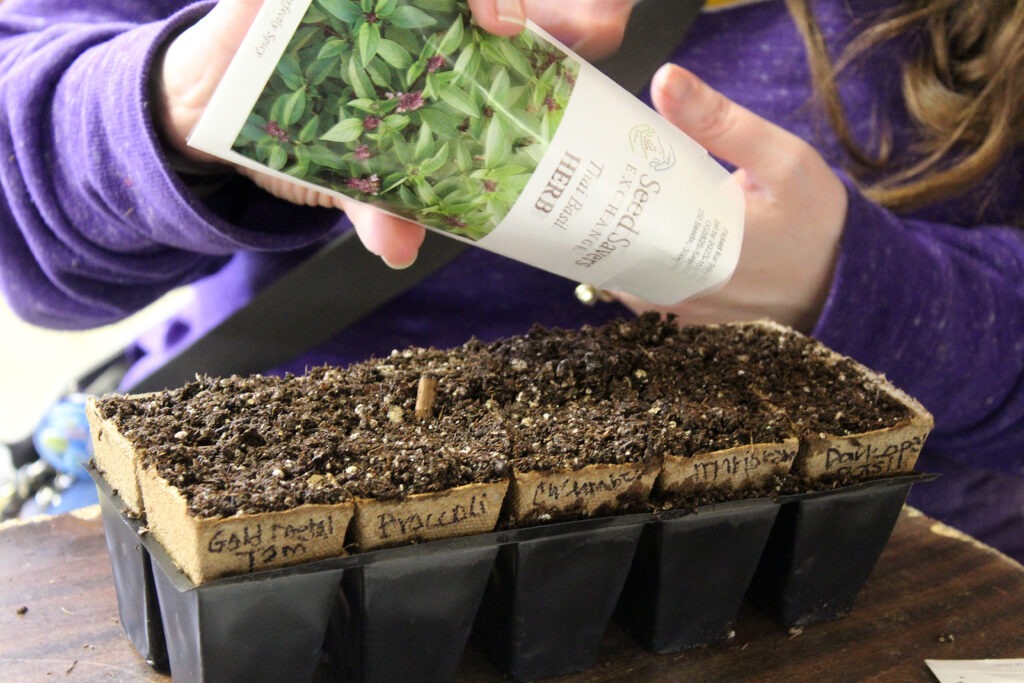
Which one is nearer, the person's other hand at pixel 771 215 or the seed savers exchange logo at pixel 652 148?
the seed savers exchange logo at pixel 652 148

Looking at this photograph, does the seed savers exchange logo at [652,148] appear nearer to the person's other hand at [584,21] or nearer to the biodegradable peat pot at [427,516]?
→ the person's other hand at [584,21]

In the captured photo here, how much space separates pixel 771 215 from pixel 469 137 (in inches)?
19.2

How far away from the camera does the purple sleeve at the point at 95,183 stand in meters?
0.80

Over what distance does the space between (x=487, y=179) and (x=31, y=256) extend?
0.65m

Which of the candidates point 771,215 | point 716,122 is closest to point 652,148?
point 716,122

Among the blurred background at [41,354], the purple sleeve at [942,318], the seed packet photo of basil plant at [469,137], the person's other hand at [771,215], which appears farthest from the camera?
the blurred background at [41,354]

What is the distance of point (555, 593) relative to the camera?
675 mm

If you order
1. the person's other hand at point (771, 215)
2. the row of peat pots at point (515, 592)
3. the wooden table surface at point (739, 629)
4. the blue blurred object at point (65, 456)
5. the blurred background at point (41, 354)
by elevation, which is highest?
the person's other hand at point (771, 215)

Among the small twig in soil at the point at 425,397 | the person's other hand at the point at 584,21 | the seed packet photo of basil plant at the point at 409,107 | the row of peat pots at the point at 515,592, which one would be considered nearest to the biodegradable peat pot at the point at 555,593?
the row of peat pots at the point at 515,592

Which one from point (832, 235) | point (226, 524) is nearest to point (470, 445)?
point (226, 524)

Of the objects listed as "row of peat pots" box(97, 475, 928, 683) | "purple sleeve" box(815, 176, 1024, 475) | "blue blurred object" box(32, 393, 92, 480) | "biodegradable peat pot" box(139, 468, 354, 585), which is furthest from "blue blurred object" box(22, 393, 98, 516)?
"purple sleeve" box(815, 176, 1024, 475)

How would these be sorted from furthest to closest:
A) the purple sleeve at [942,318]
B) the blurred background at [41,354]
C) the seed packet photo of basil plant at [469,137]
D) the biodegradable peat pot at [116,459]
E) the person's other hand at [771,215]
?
the blurred background at [41,354], the purple sleeve at [942,318], the person's other hand at [771,215], the biodegradable peat pot at [116,459], the seed packet photo of basil plant at [469,137]

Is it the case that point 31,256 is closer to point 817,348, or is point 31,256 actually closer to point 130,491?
point 130,491

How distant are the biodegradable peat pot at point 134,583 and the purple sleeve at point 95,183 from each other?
0.91 ft
